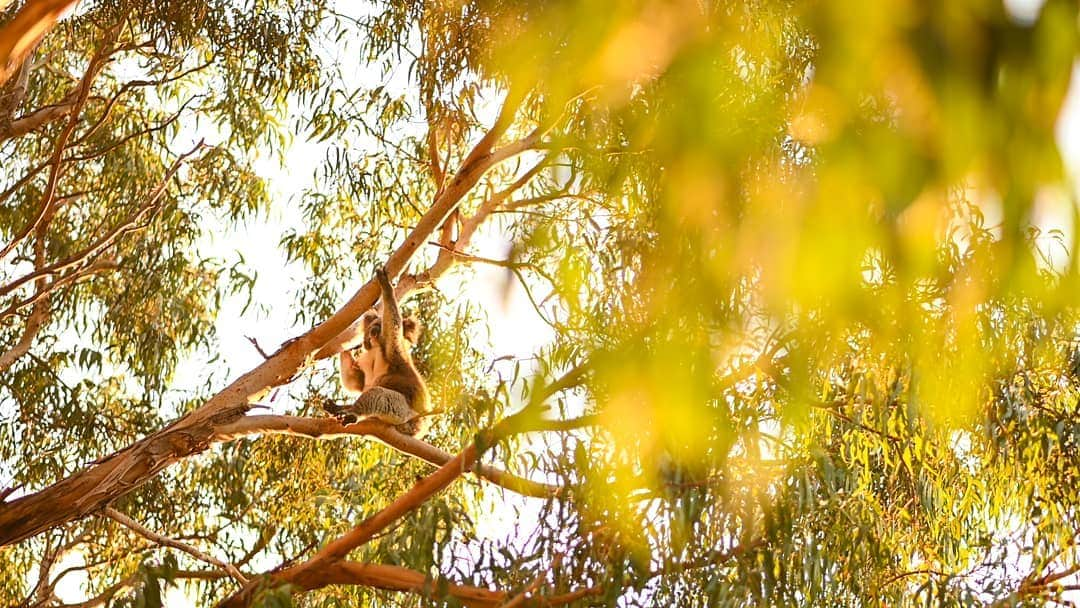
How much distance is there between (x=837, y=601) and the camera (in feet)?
16.3

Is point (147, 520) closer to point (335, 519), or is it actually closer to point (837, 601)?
point (335, 519)

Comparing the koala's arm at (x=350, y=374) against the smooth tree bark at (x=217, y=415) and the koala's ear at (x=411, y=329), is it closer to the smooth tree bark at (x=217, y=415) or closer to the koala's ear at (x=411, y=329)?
the koala's ear at (x=411, y=329)

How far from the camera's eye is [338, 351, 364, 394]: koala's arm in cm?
698

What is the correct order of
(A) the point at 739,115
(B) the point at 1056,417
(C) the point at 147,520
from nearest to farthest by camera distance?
(A) the point at 739,115 → (B) the point at 1056,417 → (C) the point at 147,520

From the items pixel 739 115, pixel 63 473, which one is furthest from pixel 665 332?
→ pixel 63 473

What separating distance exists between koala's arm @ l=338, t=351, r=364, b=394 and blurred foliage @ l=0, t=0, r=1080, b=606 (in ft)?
1.26

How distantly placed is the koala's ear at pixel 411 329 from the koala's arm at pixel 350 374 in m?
0.36

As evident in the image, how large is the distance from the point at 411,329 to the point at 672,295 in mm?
3930

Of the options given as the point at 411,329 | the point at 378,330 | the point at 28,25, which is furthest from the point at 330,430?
the point at 28,25

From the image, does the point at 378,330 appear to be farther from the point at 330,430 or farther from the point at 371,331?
the point at 330,430

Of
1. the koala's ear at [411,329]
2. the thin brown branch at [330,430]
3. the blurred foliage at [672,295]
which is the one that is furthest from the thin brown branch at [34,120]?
the thin brown branch at [330,430]

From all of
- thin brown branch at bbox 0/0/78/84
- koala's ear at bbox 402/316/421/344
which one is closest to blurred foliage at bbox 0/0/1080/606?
koala's ear at bbox 402/316/421/344

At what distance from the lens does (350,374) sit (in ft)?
23.1

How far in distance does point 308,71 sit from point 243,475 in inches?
105
